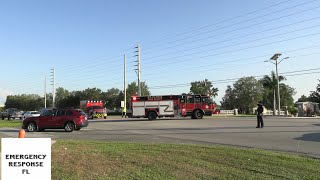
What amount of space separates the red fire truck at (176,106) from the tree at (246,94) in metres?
78.8

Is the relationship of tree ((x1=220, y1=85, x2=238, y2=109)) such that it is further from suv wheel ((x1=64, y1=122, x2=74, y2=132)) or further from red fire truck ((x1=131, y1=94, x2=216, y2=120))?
suv wheel ((x1=64, y1=122, x2=74, y2=132))

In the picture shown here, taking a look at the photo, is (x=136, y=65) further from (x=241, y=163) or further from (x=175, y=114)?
(x=241, y=163)

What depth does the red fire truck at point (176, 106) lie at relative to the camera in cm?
4181

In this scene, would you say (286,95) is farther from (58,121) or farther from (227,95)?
(58,121)

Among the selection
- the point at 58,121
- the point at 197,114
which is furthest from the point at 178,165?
the point at 197,114

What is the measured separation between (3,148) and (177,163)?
515 centimetres

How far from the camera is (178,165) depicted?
9.11 m

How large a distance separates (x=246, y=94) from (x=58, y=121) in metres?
98.4

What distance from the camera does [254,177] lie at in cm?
801

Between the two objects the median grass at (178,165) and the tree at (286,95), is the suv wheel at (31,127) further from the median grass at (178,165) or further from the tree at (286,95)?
the tree at (286,95)

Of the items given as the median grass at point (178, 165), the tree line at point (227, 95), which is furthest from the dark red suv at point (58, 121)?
the tree line at point (227, 95)

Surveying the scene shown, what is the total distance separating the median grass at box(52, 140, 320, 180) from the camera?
814 cm

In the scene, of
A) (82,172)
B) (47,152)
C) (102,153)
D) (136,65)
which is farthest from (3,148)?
(136,65)

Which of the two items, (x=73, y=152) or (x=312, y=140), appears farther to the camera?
(x=312, y=140)
